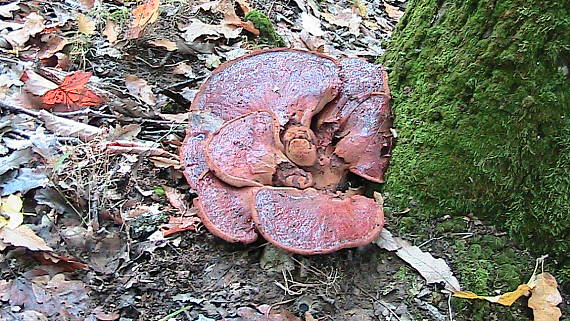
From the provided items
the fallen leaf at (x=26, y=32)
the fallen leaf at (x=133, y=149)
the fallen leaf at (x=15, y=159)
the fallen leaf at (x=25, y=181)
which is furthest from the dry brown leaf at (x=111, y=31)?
the fallen leaf at (x=25, y=181)

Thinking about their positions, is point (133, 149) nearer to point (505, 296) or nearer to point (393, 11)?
point (505, 296)

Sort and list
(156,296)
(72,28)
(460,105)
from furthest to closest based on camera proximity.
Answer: (72,28)
(460,105)
(156,296)

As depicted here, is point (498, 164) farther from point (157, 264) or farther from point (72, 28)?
point (72, 28)

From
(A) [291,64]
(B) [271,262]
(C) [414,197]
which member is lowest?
(B) [271,262]

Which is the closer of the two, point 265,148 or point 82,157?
point 265,148

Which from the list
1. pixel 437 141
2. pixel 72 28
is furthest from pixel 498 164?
pixel 72 28

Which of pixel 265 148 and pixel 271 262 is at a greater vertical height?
pixel 265 148
